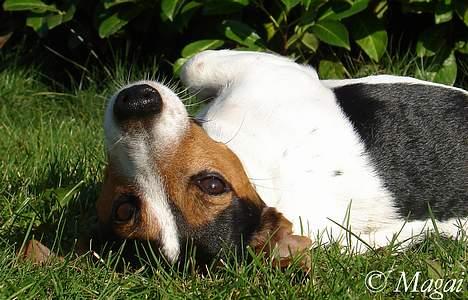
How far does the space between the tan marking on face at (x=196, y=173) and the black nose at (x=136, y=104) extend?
198 millimetres

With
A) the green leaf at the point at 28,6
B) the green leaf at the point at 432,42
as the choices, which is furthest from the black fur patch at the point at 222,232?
the green leaf at the point at 28,6

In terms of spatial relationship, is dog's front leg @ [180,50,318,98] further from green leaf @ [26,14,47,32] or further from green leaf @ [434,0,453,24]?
green leaf @ [26,14,47,32]

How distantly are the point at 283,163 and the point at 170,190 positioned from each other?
669mm

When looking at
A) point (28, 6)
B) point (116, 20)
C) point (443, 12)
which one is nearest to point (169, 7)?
point (116, 20)

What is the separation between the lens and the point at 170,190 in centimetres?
406

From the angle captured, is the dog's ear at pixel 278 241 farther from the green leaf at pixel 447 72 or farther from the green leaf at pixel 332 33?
the green leaf at pixel 447 72

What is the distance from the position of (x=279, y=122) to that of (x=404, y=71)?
7.56 feet

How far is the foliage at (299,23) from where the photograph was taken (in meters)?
6.48

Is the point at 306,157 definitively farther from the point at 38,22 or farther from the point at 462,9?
the point at 38,22

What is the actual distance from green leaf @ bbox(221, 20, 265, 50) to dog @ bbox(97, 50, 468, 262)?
4.26 feet

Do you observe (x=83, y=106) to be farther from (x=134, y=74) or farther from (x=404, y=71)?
(x=404, y=71)

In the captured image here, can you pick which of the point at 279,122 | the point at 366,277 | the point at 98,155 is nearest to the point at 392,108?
the point at 279,122

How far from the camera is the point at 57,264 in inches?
162

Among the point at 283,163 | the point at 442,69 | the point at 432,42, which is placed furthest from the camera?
the point at 432,42
